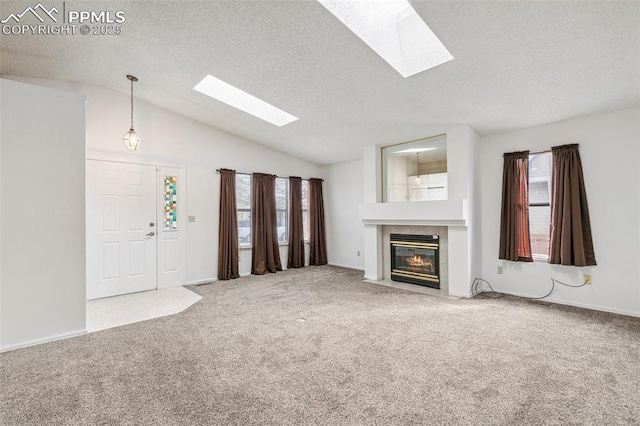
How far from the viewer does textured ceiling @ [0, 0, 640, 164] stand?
8.05ft

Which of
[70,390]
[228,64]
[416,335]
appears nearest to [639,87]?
[416,335]

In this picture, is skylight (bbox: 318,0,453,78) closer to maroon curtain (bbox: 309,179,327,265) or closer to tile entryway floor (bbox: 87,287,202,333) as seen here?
tile entryway floor (bbox: 87,287,202,333)

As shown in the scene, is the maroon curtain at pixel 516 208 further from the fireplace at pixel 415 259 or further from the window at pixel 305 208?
the window at pixel 305 208

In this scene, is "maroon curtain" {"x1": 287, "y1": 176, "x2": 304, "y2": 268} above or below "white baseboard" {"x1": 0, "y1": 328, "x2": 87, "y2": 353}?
above

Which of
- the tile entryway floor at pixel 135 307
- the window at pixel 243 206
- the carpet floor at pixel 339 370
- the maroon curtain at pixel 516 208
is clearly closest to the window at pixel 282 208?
the window at pixel 243 206

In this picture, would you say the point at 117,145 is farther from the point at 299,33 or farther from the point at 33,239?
the point at 299,33

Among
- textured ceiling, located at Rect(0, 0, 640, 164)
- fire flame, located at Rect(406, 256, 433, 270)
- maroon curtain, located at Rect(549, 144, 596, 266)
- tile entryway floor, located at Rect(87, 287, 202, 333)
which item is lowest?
tile entryway floor, located at Rect(87, 287, 202, 333)

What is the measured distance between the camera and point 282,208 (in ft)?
22.1

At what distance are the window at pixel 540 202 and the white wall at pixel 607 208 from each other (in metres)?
0.17

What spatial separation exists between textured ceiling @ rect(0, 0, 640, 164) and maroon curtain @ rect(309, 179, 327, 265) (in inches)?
96.2

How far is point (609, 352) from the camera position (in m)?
2.50

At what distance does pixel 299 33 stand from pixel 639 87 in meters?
3.51

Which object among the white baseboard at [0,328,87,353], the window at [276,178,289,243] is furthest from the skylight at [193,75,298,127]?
the white baseboard at [0,328,87,353]

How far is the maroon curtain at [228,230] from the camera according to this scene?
557 centimetres
